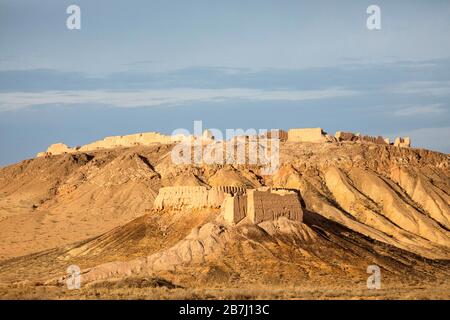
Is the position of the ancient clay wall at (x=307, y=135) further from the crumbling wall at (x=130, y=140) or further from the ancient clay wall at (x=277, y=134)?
the crumbling wall at (x=130, y=140)

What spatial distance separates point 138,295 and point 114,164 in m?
69.7

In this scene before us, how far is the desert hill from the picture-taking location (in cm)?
6700

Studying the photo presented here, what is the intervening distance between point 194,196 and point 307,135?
41.3 metres

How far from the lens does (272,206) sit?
73938mm

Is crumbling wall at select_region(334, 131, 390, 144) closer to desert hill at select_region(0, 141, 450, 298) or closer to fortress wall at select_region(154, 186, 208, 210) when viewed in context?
desert hill at select_region(0, 141, 450, 298)

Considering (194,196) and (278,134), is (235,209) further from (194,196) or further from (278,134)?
(278,134)

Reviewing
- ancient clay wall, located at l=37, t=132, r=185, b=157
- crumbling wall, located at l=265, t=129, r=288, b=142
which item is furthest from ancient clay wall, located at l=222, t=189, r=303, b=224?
ancient clay wall, located at l=37, t=132, r=185, b=157

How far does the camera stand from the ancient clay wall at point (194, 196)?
255 ft

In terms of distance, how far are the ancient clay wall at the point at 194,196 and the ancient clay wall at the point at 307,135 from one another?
38149 millimetres

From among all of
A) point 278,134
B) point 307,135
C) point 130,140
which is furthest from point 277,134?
point 130,140

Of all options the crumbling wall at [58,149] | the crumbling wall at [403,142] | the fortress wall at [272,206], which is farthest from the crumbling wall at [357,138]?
the fortress wall at [272,206]
